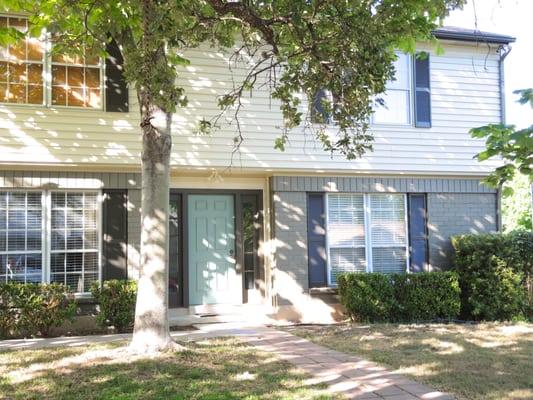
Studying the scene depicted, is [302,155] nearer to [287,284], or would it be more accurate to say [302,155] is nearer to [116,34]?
[287,284]

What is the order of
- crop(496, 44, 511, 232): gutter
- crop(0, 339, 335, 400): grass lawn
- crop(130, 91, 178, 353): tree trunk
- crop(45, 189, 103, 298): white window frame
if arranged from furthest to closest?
crop(496, 44, 511, 232): gutter, crop(45, 189, 103, 298): white window frame, crop(130, 91, 178, 353): tree trunk, crop(0, 339, 335, 400): grass lawn

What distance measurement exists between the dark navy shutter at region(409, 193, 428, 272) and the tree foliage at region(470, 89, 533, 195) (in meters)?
7.50

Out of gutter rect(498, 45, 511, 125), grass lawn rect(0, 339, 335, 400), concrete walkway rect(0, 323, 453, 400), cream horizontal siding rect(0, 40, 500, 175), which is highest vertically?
gutter rect(498, 45, 511, 125)

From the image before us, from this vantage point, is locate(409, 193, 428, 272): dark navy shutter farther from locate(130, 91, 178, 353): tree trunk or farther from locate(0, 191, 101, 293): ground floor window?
locate(130, 91, 178, 353): tree trunk

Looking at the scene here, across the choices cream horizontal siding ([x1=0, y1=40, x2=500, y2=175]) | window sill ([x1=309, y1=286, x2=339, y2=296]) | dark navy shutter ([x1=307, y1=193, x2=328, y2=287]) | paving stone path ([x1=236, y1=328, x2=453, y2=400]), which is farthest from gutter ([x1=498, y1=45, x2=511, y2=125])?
paving stone path ([x1=236, y1=328, x2=453, y2=400])

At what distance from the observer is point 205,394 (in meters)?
5.81

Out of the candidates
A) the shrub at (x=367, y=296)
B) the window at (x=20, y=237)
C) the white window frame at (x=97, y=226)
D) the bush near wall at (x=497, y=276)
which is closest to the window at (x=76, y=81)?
the white window frame at (x=97, y=226)

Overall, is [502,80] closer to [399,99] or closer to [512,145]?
[399,99]

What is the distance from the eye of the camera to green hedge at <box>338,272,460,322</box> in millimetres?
11266

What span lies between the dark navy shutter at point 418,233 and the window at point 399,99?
1.71 meters

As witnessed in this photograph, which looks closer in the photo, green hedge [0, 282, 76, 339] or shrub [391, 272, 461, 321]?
green hedge [0, 282, 76, 339]

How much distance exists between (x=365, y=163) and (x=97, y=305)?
236 inches

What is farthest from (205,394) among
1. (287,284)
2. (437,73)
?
(437,73)

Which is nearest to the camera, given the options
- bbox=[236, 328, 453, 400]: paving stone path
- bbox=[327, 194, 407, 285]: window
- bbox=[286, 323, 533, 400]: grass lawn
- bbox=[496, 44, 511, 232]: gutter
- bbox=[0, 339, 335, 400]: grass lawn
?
bbox=[0, 339, 335, 400]: grass lawn
